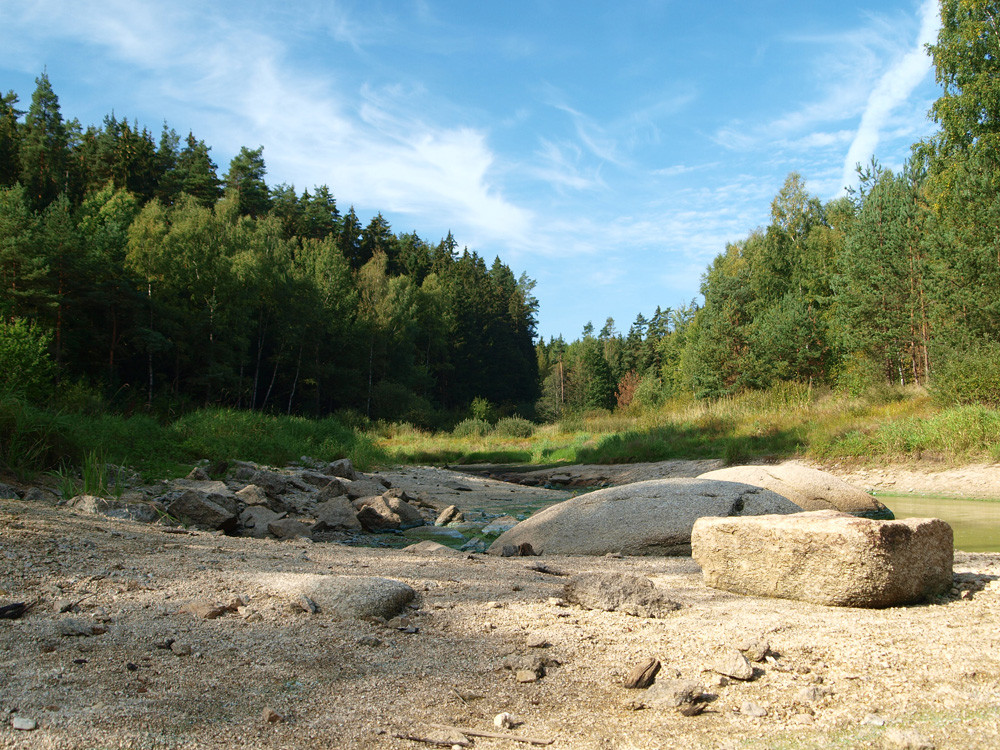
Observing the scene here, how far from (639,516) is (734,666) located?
4.23 meters

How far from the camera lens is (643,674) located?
2764 millimetres

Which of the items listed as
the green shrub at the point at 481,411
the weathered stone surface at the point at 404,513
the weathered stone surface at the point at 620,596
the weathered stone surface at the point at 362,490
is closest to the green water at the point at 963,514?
the weathered stone surface at the point at 620,596

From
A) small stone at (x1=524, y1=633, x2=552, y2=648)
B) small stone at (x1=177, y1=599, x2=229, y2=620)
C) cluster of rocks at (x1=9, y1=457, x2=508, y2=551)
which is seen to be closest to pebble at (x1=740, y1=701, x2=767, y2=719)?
small stone at (x1=524, y1=633, x2=552, y2=648)

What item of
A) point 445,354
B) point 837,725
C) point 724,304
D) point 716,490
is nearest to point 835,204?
point 724,304

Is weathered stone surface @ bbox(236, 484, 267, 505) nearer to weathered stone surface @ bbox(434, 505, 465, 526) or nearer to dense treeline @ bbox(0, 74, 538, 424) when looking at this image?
weathered stone surface @ bbox(434, 505, 465, 526)

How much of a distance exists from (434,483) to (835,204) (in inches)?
1674

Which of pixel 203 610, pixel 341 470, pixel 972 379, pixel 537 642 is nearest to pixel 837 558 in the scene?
pixel 537 642

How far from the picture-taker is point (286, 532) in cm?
742

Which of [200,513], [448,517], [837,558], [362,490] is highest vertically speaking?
[837,558]

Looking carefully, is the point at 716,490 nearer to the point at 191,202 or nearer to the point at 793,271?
the point at 191,202

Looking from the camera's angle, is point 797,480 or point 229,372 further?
point 229,372

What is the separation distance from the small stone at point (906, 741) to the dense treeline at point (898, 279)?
59.3 ft

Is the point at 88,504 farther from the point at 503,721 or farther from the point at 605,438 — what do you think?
the point at 605,438

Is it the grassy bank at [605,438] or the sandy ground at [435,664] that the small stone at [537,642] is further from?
the grassy bank at [605,438]
